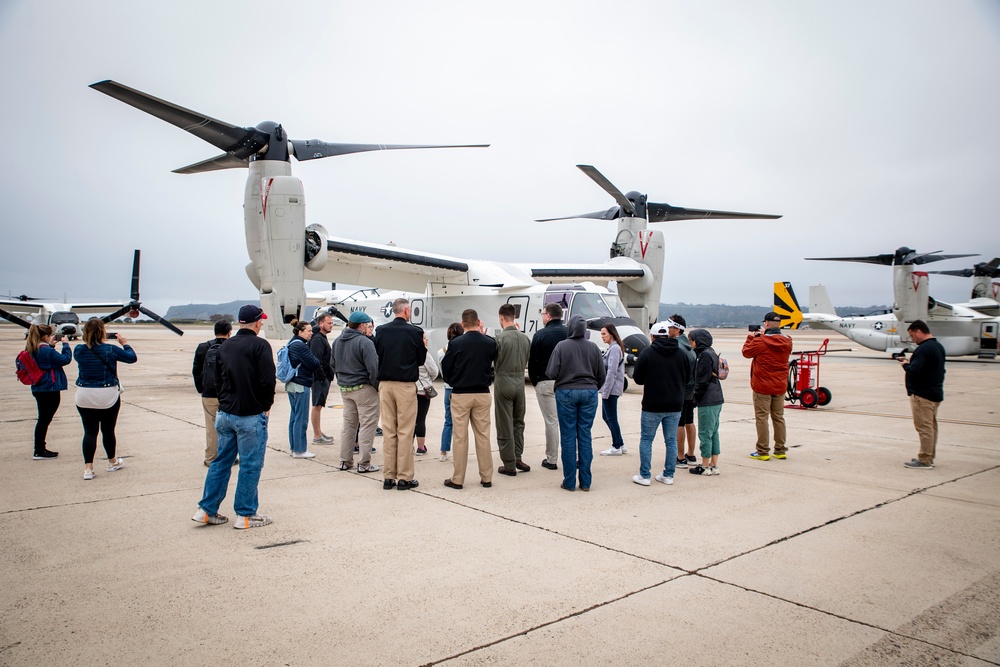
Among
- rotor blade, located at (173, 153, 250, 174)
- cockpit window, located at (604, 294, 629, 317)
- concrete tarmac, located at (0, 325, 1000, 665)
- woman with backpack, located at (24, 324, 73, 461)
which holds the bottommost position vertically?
concrete tarmac, located at (0, 325, 1000, 665)

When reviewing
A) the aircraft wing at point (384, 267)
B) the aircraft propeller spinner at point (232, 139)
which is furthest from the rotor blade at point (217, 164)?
the aircraft wing at point (384, 267)

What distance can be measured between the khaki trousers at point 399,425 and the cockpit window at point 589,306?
779 cm

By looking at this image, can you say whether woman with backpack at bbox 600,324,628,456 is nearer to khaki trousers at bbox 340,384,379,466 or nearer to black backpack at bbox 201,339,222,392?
khaki trousers at bbox 340,384,379,466

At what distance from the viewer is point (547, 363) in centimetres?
664

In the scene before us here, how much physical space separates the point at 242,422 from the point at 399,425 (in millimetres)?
1596

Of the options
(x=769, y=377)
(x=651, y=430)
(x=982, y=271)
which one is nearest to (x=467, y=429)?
(x=651, y=430)

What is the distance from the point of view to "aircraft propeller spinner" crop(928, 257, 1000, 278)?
95.2 feet

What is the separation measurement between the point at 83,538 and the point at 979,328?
2972 centimetres

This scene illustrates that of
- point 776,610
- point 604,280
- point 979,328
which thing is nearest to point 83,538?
point 776,610

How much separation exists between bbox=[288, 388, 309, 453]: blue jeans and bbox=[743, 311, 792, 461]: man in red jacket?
506cm

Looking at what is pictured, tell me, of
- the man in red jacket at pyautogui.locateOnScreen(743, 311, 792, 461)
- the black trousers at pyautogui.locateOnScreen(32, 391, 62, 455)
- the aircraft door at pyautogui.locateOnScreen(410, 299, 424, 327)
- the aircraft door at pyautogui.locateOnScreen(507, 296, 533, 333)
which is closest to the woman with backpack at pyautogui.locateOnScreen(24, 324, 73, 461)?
the black trousers at pyautogui.locateOnScreen(32, 391, 62, 455)

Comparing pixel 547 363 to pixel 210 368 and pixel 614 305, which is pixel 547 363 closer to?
pixel 210 368

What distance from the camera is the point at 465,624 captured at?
3.22 m

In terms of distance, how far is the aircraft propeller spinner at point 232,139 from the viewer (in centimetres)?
1070
